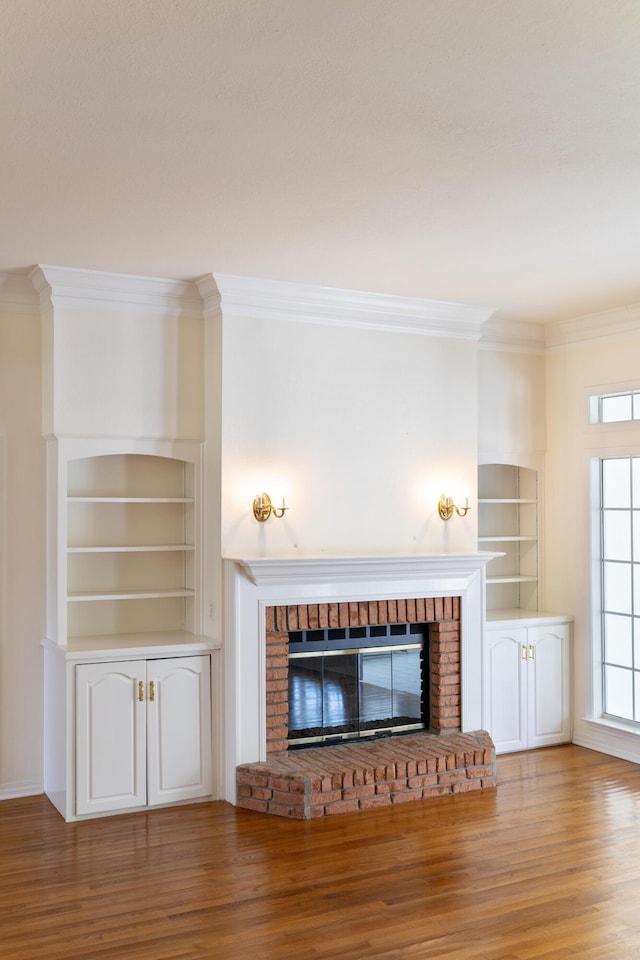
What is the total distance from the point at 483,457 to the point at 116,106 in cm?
408

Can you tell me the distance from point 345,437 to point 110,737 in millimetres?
2251

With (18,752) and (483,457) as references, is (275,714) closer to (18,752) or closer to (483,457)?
(18,752)

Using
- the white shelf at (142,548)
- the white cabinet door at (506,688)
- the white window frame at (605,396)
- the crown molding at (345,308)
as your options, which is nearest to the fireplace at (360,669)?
the white cabinet door at (506,688)

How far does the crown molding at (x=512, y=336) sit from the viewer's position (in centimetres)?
645

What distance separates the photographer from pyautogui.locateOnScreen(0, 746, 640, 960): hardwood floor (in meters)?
3.47

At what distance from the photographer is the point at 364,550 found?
5703 mm

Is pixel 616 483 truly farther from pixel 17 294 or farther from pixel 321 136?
pixel 17 294

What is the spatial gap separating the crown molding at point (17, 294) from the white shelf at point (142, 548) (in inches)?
56.1

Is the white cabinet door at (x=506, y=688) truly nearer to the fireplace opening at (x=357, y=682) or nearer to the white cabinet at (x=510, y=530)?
the fireplace opening at (x=357, y=682)

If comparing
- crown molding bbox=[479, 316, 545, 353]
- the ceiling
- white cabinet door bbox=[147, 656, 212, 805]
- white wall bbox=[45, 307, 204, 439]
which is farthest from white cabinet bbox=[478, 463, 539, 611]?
white cabinet door bbox=[147, 656, 212, 805]

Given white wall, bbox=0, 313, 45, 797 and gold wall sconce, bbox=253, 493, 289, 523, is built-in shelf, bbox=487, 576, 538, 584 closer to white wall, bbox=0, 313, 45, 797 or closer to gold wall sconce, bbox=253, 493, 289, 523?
gold wall sconce, bbox=253, 493, 289, 523

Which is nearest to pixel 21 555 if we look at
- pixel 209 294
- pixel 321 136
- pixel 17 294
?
pixel 17 294

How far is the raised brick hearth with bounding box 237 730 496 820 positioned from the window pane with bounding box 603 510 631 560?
1.58 meters

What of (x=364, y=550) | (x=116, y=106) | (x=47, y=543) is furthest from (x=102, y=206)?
(x=364, y=550)
